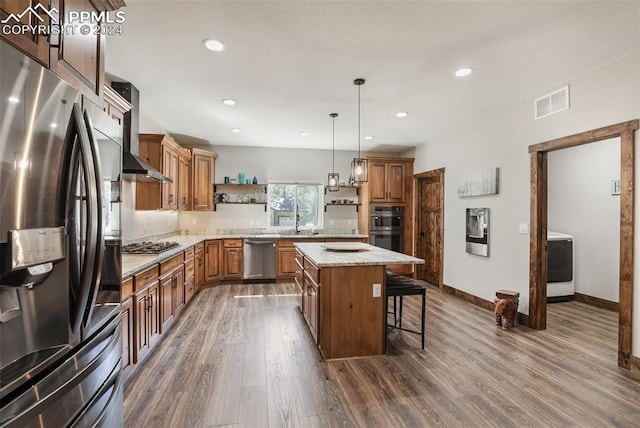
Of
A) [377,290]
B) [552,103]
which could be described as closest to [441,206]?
[552,103]

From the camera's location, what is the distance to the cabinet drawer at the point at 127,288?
2.19m

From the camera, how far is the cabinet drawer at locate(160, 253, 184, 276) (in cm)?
307

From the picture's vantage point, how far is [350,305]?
2799mm

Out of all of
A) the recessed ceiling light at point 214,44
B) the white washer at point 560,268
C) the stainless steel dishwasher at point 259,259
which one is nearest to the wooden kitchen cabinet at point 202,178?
the stainless steel dishwasher at point 259,259

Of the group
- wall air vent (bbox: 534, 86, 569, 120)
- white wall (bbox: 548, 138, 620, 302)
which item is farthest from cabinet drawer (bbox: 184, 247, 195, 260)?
white wall (bbox: 548, 138, 620, 302)

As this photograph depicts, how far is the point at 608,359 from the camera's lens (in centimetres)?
277

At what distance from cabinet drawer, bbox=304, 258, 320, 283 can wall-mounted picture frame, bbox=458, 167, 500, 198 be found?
268cm

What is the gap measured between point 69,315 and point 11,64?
2.59ft

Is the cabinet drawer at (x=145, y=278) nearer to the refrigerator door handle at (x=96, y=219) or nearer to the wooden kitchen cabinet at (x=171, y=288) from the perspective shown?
the wooden kitchen cabinet at (x=171, y=288)

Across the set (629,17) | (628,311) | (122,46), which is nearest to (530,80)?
(629,17)

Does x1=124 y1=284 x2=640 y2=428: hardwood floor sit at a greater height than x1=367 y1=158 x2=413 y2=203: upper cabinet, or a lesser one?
lesser

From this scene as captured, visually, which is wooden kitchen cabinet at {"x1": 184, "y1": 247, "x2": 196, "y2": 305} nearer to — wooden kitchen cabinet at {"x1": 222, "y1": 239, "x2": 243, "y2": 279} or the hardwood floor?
the hardwood floor

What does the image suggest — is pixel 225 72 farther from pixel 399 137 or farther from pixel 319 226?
pixel 319 226

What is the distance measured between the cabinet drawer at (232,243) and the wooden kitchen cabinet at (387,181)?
105 inches
